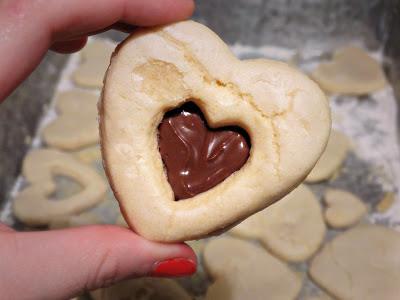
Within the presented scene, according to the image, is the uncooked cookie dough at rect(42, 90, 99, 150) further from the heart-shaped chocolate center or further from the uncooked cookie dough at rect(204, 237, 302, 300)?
→ the heart-shaped chocolate center

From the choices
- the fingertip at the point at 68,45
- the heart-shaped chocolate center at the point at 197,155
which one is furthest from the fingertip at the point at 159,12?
the fingertip at the point at 68,45

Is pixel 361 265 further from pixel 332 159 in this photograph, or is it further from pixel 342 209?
pixel 332 159

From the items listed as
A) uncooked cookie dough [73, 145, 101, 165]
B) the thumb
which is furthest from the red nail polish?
uncooked cookie dough [73, 145, 101, 165]

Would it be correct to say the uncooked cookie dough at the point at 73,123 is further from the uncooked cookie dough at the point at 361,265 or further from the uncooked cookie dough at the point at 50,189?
the uncooked cookie dough at the point at 361,265

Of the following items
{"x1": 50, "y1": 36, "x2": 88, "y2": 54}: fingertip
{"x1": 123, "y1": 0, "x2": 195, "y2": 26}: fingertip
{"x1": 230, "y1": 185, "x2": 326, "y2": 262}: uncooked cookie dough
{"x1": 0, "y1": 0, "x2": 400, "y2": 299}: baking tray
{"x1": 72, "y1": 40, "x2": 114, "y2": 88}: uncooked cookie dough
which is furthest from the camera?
{"x1": 72, "y1": 40, "x2": 114, "y2": 88}: uncooked cookie dough

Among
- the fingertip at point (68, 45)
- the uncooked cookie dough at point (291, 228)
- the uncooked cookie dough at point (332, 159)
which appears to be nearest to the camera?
the fingertip at point (68, 45)

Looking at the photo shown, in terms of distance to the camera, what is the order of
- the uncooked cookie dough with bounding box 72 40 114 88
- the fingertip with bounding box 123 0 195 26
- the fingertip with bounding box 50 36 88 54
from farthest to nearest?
the uncooked cookie dough with bounding box 72 40 114 88 → the fingertip with bounding box 50 36 88 54 → the fingertip with bounding box 123 0 195 26
